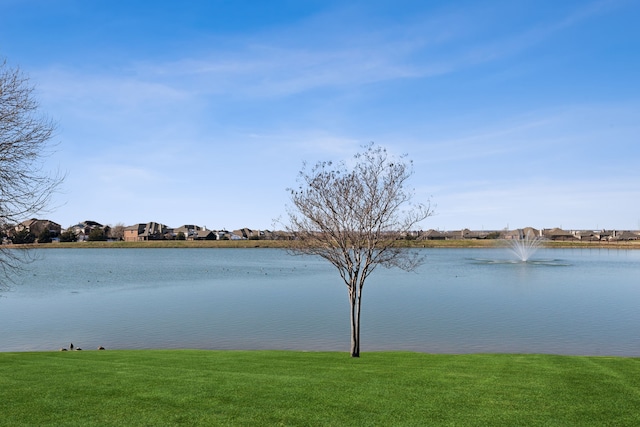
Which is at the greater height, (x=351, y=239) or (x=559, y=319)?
(x=351, y=239)

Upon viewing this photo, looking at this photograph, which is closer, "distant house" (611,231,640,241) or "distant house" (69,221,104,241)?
"distant house" (69,221,104,241)

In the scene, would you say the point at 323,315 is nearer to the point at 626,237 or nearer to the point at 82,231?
the point at 82,231

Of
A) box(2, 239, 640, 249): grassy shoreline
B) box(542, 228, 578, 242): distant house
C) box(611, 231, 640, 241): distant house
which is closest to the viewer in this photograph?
box(2, 239, 640, 249): grassy shoreline

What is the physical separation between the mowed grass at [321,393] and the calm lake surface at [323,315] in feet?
28.8

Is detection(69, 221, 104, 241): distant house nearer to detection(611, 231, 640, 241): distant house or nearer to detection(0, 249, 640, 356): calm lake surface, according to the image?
detection(0, 249, 640, 356): calm lake surface

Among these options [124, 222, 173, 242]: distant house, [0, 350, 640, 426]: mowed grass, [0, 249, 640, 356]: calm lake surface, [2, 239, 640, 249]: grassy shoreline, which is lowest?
[0, 249, 640, 356]: calm lake surface

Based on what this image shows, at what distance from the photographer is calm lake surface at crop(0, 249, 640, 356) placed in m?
22.4

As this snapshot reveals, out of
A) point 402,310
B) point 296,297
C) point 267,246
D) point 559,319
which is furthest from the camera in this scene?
point 267,246

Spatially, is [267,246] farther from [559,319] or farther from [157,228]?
[559,319]

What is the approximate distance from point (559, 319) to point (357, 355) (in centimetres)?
1705

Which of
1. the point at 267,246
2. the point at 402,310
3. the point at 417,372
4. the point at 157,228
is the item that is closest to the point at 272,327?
the point at 402,310

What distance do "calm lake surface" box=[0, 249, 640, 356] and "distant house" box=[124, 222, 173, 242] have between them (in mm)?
133816

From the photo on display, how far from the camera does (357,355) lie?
54.1 feet

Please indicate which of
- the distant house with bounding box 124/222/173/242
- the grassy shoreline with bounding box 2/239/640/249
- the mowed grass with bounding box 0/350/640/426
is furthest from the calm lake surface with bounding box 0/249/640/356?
the distant house with bounding box 124/222/173/242
